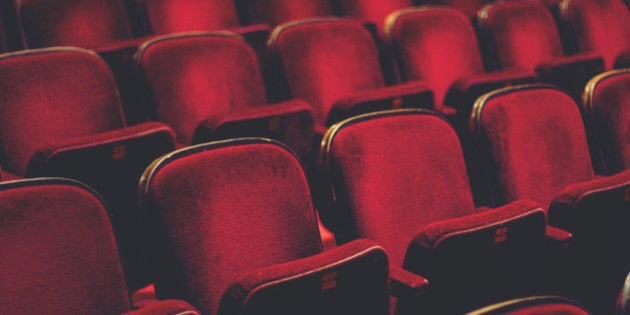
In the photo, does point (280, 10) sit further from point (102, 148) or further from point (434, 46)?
point (102, 148)

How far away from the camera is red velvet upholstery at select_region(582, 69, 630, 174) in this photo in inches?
22.0

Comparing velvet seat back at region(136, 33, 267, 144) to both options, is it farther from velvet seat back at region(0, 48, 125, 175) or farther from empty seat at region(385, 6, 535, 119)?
empty seat at region(385, 6, 535, 119)

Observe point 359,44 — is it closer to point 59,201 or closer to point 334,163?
point 334,163

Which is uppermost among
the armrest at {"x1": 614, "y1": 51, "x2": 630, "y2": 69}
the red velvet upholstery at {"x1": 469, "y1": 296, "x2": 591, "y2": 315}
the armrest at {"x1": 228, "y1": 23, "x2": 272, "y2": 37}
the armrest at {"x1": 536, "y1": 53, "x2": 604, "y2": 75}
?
the armrest at {"x1": 228, "y1": 23, "x2": 272, "y2": 37}

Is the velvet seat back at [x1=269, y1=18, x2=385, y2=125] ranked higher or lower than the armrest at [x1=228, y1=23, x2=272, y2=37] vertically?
lower

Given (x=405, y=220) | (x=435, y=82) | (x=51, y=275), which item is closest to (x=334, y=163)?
(x=405, y=220)

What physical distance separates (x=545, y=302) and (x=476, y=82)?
1.16 ft

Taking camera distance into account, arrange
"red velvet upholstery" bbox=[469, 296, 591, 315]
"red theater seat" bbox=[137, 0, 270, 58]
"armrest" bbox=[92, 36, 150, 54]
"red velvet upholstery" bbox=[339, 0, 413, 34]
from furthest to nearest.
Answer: "red velvet upholstery" bbox=[339, 0, 413, 34] → "red theater seat" bbox=[137, 0, 270, 58] → "armrest" bbox=[92, 36, 150, 54] → "red velvet upholstery" bbox=[469, 296, 591, 315]

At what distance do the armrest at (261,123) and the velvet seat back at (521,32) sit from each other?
0.31 metres

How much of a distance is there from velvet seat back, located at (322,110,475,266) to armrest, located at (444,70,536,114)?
0.12 m

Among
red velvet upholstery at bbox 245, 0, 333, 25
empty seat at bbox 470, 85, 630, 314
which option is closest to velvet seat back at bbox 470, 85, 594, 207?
empty seat at bbox 470, 85, 630, 314

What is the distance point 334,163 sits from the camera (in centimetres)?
44

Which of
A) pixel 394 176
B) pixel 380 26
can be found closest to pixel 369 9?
pixel 380 26

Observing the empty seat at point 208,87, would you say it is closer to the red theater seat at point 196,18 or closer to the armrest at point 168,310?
the red theater seat at point 196,18
